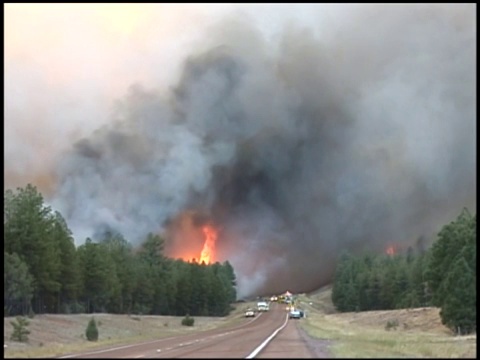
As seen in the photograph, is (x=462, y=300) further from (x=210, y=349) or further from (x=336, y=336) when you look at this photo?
(x=210, y=349)

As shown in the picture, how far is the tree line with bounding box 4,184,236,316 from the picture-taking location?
86562 millimetres

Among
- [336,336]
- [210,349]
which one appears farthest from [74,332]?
[210,349]

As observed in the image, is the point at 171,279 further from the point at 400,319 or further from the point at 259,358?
the point at 259,358

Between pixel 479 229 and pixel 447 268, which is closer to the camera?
pixel 479 229

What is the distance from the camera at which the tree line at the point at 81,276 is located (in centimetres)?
8656

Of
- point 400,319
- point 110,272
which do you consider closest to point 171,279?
point 110,272

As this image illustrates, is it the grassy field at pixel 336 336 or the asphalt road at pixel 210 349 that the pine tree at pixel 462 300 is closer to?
the grassy field at pixel 336 336

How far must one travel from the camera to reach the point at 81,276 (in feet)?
352

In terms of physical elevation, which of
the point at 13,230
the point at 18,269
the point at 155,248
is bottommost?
the point at 18,269

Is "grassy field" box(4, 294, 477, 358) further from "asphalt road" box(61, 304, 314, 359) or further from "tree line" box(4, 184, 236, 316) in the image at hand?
"tree line" box(4, 184, 236, 316)

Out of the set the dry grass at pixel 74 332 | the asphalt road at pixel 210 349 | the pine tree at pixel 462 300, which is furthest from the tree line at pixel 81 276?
the pine tree at pixel 462 300

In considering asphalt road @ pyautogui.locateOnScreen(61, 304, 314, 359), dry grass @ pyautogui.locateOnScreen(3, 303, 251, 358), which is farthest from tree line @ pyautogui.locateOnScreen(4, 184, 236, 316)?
asphalt road @ pyautogui.locateOnScreen(61, 304, 314, 359)

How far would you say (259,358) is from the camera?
91.8 feet

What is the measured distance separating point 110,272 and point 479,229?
6287 cm
